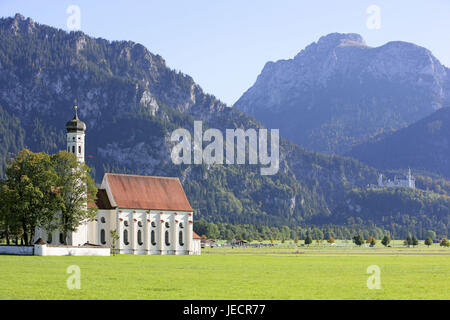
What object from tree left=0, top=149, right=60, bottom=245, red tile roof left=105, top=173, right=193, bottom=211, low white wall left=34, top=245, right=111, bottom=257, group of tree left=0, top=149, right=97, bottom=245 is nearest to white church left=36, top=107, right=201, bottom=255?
red tile roof left=105, top=173, right=193, bottom=211

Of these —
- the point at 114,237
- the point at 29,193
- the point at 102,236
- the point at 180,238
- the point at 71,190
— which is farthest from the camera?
the point at 180,238

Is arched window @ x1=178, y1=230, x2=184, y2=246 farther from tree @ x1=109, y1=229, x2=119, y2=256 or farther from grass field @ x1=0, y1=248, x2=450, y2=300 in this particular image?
grass field @ x1=0, y1=248, x2=450, y2=300

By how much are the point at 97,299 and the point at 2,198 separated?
235 ft

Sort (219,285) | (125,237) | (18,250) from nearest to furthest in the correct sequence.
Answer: (219,285)
(18,250)
(125,237)

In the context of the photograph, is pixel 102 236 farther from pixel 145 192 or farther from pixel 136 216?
pixel 145 192

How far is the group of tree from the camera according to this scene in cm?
11006

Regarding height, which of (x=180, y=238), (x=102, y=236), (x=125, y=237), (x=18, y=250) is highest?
(x=102, y=236)

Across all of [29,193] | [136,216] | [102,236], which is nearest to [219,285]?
[29,193]

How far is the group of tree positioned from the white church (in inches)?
237

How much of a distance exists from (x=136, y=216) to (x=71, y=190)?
2088 centimetres

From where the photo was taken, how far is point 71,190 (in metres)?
118

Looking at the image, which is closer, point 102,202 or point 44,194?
point 44,194
